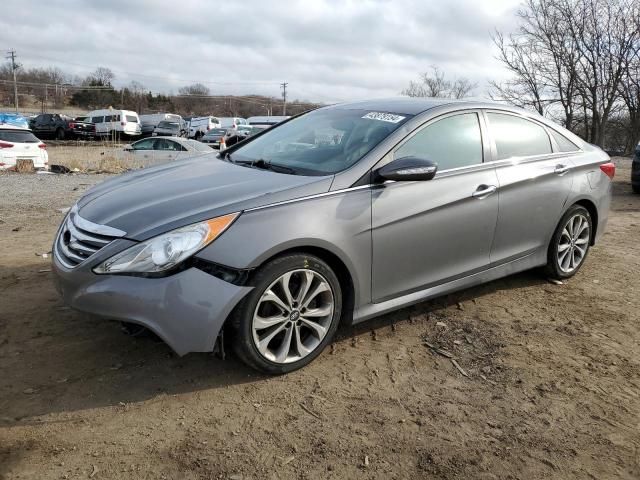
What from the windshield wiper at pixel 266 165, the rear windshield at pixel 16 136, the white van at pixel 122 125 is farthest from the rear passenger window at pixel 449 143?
the white van at pixel 122 125

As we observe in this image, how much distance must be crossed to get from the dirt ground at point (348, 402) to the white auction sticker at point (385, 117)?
4.74 feet

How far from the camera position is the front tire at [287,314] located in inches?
112

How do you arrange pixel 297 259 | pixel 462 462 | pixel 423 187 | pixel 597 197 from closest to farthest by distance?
pixel 462 462 → pixel 297 259 → pixel 423 187 → pixel 597 197

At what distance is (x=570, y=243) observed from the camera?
4.77 meters

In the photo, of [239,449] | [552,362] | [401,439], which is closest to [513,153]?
[552,362]

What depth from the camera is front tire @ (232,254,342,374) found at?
2848 millimetres

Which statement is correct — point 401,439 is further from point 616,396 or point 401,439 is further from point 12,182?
point 12,182

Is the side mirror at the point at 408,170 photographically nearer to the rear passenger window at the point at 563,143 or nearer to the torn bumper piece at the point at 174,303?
the torn bumper piece at the point at 174,303

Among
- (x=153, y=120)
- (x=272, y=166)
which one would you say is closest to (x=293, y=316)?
(x=272, y=166)

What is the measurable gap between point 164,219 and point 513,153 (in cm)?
277

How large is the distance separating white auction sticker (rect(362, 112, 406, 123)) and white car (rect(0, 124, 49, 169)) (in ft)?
44.8

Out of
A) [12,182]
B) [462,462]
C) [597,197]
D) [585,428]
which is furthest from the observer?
[12,182]

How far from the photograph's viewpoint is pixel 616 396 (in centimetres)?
302

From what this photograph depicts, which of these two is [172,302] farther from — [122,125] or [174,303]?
[122,125]
